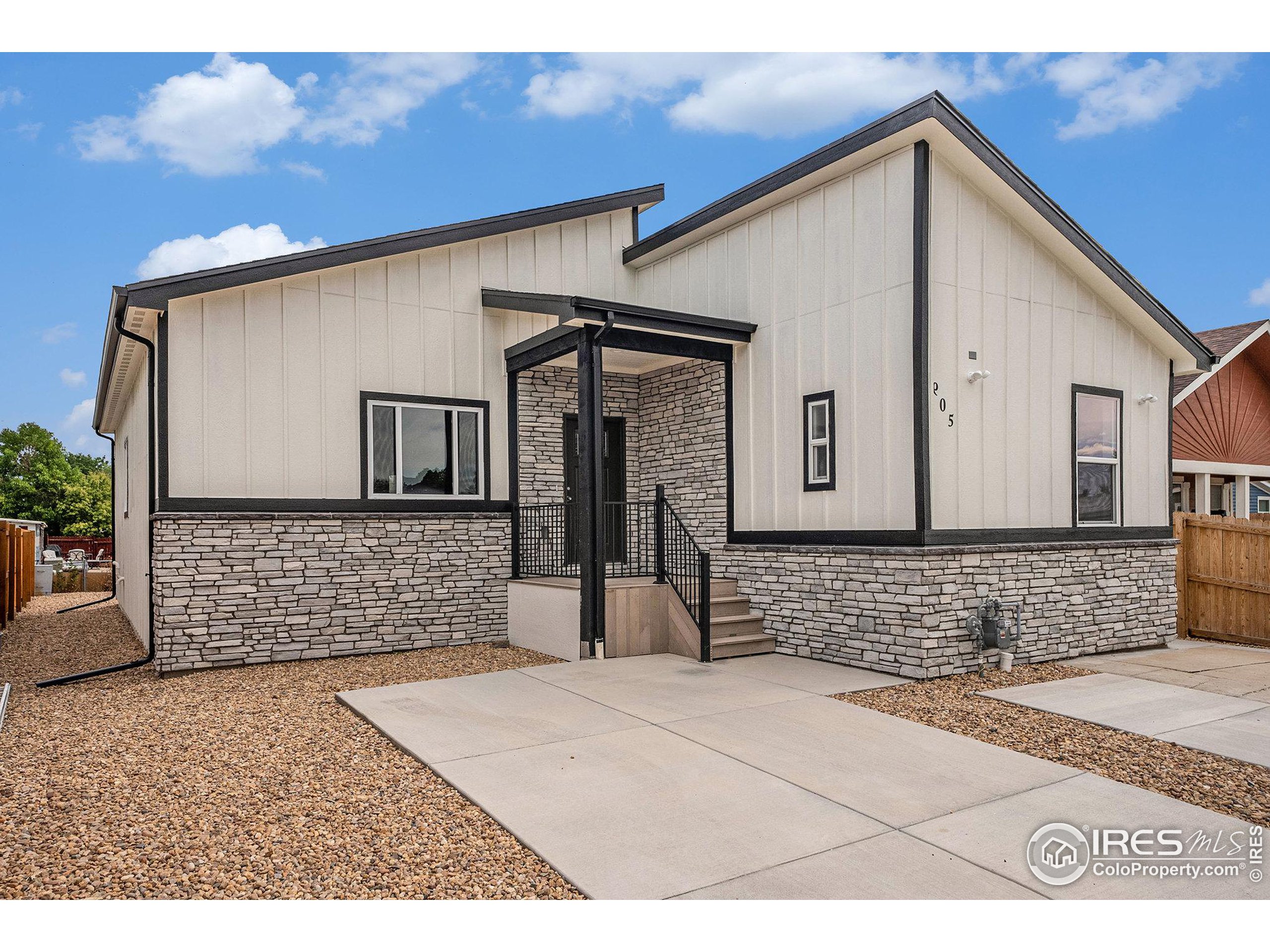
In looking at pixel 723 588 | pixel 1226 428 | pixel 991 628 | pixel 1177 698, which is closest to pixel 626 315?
pixel 723 588

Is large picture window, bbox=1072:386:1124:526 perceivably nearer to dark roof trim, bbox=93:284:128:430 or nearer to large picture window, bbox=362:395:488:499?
large picture window, bbox=362:395:488:499

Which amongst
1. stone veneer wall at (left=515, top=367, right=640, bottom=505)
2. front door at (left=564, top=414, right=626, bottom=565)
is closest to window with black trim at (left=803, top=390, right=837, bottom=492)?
front door at (left=564, top=414, right=626, bottom=565)

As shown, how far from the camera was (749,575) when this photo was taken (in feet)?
29.7

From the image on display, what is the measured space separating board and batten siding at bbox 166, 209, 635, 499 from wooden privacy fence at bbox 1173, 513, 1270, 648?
8697 mm

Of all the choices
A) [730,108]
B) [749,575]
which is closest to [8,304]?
[730,108]

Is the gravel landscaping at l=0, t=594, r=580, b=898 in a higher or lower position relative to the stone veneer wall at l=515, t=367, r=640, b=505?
lower

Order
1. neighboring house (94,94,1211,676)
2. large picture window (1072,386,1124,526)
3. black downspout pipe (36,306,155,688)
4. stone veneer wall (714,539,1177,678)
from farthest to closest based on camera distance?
1. large picture window (1072,386,1124,526)
2. black downspout pipe (36,306,155,688)
3. neighboring house (94,94,1211,676)
4. stone veneer wall (714,539,1177,678)

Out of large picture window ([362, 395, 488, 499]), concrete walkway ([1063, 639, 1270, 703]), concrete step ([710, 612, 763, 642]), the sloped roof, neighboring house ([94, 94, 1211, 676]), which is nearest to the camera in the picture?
concrete walkway ([1063, 639, 1270, 703])

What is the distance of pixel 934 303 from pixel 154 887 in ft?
23.4

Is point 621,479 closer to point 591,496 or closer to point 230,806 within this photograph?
point 591,496

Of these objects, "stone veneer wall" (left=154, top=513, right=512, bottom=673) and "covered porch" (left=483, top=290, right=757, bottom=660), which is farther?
"covered porch" (left=483, top=290, right=757, bottom=660)

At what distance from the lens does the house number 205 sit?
7.39 meters

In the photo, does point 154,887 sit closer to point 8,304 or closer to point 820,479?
point 820,479

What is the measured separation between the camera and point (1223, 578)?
9898 millimetres
